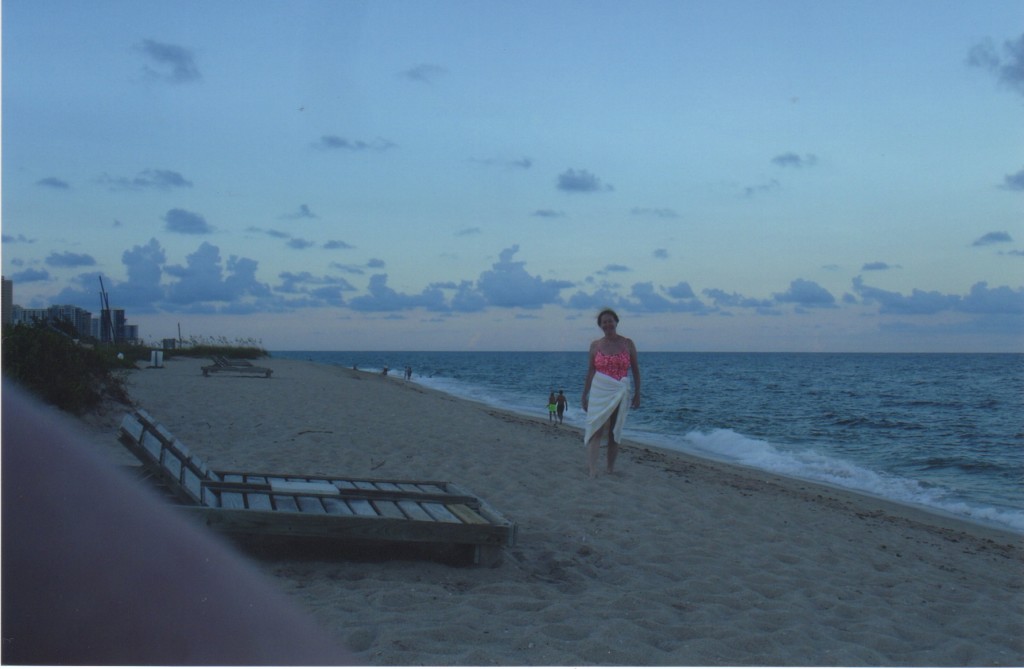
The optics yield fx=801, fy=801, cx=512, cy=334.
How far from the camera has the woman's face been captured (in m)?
8.03

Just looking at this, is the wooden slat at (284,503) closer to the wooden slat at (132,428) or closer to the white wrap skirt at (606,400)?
the wooden slat at (132,428)

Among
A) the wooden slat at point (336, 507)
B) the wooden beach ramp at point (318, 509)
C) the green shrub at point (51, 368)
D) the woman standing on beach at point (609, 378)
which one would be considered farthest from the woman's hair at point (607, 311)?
the green shrub at point (51, 368)

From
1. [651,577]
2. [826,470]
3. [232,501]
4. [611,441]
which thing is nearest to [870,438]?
[826,470]

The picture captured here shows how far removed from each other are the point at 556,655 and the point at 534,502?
359 centimetres

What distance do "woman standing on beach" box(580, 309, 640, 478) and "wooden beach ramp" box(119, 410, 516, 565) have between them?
8.30 ft

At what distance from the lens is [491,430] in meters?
14.4

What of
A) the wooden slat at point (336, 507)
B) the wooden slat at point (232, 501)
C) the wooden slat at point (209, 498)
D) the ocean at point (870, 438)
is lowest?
the ocean at point (870, 438)

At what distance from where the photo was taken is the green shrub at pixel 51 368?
32.9 feet

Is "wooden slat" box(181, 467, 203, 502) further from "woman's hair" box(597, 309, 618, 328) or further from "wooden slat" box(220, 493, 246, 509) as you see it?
"woman's hair" box(597, 309, 618, 328)

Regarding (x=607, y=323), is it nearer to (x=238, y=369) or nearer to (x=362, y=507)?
(x=362, y=507)

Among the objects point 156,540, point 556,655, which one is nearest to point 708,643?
point 556,655

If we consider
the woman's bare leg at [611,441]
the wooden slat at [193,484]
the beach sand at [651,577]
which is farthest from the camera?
the woman's bare leg at [611,441]

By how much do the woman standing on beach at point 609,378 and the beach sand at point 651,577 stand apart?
765 mm

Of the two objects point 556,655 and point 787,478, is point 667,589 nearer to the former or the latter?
point 556,655
